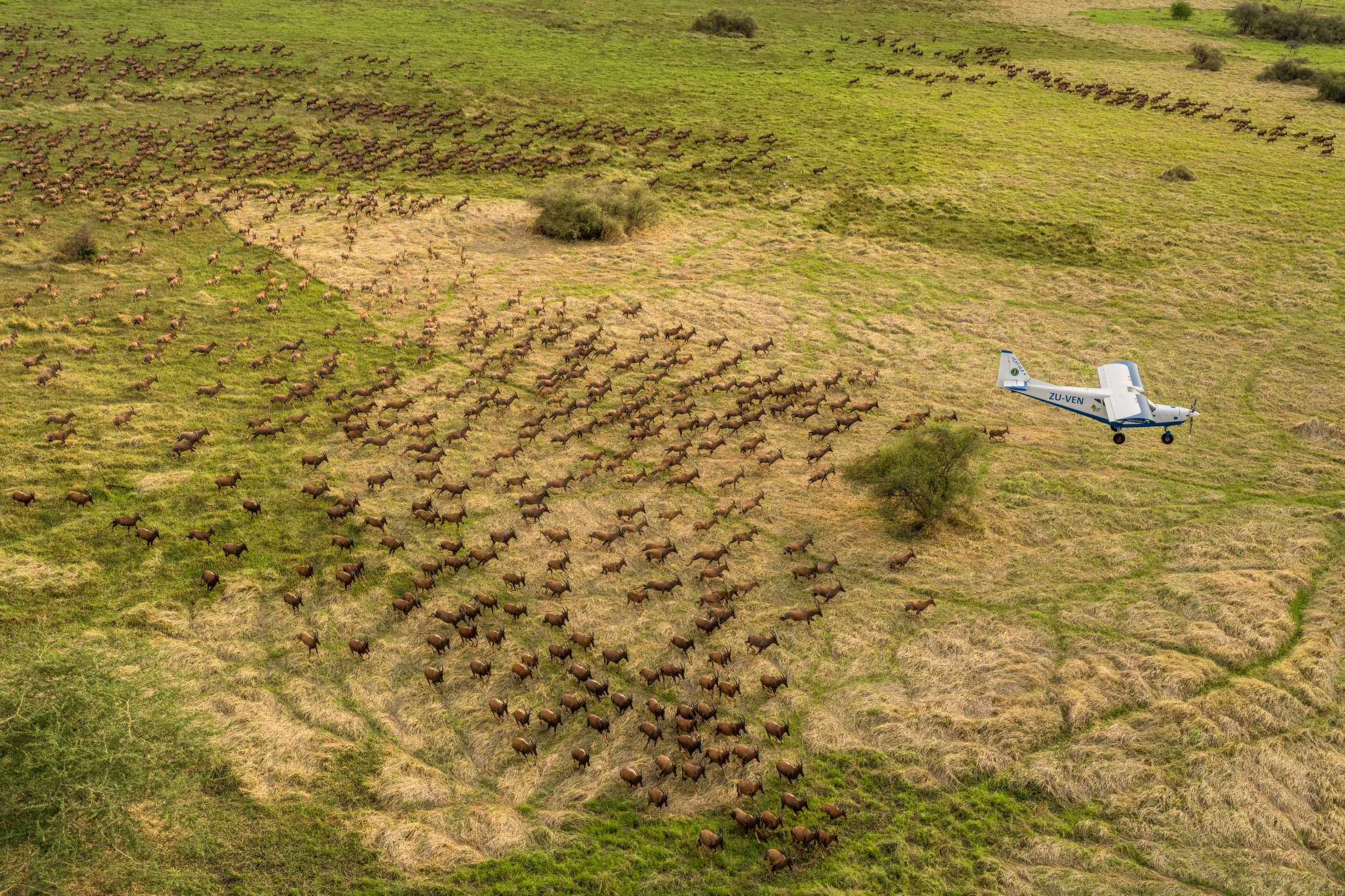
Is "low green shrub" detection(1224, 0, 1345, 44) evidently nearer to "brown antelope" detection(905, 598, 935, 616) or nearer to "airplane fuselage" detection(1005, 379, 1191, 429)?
"airplane fuselage" detection(1005, 379, 1191, 429)

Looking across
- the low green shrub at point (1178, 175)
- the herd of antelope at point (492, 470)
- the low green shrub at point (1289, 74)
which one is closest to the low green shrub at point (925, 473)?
the herd of antelope at point (492, 470)

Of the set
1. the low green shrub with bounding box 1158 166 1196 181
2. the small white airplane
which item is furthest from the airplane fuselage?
A: the low green shrub with bounding box 1158 166 1196 181

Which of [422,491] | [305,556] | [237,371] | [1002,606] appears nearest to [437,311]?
[237,371]

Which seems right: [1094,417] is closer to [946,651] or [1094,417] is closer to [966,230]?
[946,651]

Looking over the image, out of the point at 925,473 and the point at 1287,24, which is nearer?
the point at 925,473

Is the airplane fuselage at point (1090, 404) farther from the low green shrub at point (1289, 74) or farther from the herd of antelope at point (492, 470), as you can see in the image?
the low green shrub at point (1289, 74)

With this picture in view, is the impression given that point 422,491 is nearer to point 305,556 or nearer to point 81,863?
point 305,556

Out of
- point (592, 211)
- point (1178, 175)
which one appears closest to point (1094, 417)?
point (592, 211)
